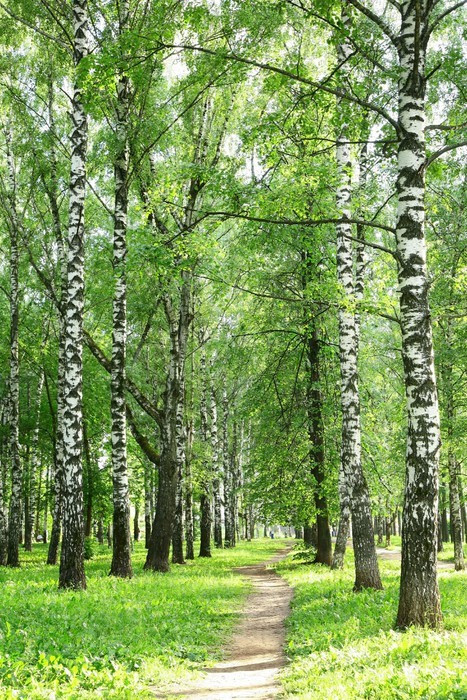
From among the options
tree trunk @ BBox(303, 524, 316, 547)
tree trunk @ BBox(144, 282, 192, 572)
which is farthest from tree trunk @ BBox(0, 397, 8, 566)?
tree trunk @ BBox(303, 524, 316, 547)

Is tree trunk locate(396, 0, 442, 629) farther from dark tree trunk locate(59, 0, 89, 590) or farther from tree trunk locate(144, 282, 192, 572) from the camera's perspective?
tree trunk locate(144, 282, 192, 572)

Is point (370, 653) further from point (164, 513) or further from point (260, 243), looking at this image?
point (164, 513)

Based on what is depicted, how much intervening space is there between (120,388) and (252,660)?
8.38 meters

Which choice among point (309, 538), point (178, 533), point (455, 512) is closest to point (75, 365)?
point (178, 533)

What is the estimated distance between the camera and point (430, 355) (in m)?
8.10

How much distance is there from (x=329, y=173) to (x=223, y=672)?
8264 mm

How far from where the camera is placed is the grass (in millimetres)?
6043

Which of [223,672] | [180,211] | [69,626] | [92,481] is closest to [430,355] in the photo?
[223,672]

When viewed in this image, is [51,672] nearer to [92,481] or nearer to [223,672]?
[223,672]

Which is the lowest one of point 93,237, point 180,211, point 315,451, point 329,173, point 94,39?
point 315,451

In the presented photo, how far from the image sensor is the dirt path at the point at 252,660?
659 centimetres

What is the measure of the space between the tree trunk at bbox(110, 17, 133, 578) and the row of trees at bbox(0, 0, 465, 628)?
0.22 feet

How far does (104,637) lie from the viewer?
7.77 m

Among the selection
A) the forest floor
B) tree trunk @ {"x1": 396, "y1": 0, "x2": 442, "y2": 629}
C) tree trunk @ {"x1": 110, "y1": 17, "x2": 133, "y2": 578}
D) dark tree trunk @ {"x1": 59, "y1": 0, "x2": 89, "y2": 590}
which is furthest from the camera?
tree trunk @ {"x1": 110, "y1": 17, "x2": 133, "y2": 578}
